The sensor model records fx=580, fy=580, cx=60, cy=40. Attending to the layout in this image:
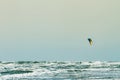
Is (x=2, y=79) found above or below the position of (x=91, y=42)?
above

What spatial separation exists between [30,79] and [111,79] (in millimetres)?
8082

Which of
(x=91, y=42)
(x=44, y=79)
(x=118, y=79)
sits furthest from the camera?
(x=44, y=79)

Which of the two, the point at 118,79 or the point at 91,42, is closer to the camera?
the point at 91,42

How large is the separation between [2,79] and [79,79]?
7517 mm

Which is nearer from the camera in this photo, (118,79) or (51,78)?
(118,79)

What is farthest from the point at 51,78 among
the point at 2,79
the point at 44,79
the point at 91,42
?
the point at 91,42

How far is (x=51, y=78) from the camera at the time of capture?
2263 inches

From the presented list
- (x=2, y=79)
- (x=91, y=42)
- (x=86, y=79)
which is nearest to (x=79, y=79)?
(x=86, y=79)

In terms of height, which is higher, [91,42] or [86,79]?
[86,79]

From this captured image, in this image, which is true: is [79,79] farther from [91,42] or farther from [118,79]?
[91,42]

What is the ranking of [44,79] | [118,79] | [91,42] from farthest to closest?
1. [44,79]
2. [118,79]
3. [91,42]

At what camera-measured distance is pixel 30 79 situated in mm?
56250

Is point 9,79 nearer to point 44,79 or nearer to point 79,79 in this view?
point 44,79

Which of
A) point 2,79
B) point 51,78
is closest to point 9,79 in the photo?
point 2,79
